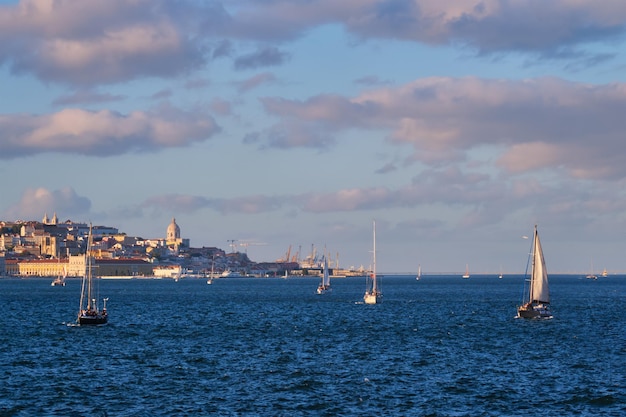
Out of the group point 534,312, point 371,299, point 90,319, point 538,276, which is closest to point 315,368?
point 90,319

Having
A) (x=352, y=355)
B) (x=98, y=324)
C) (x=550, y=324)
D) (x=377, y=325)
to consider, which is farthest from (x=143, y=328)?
(x=550, y=324)

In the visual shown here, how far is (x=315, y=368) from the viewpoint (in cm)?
6019

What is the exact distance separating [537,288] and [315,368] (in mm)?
44538

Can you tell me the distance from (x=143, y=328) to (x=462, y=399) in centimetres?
4955

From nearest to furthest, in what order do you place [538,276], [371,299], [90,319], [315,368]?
[315,368] < [90,319] < [538,276] < [371,299]

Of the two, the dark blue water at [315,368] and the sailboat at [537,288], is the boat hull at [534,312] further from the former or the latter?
the dark blue water at [315,368]

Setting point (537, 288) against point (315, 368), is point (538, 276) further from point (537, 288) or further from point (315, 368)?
point (315, 368)

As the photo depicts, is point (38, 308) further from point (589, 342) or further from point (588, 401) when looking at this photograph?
point (588, 401)

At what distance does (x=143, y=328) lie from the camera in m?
93.2

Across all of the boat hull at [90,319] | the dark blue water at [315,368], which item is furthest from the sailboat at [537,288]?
the boat hull at [90,319]

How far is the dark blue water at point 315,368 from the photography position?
155 feet

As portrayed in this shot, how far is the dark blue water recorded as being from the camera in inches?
1857

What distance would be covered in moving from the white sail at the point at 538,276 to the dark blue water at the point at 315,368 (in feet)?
10.3

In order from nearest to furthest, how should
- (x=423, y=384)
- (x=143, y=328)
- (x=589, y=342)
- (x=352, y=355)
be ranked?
(x=423, y=384)
(x=352, y=355)
(x=589, y=342)
(x=143, y=328)
